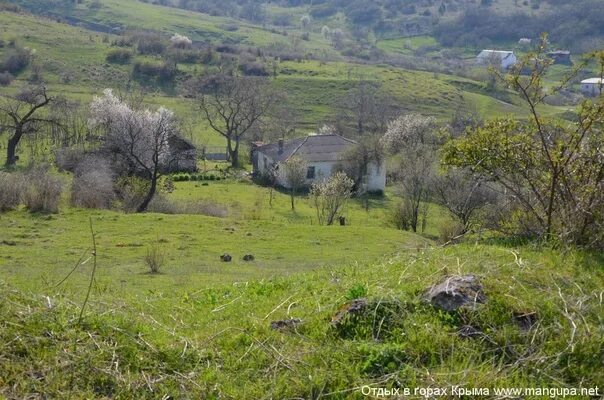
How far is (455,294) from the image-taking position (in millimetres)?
6504

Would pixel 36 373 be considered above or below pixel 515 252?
below

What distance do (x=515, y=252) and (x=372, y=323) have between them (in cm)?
298

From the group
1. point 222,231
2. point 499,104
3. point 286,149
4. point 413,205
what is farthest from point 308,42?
point 222,231

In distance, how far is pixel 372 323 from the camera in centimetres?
629

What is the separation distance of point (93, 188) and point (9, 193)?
5.64 metres

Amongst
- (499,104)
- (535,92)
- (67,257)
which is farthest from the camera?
(499,104)

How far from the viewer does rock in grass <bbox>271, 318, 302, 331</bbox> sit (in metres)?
6.55

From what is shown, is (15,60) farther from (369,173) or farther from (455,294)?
(455,294)

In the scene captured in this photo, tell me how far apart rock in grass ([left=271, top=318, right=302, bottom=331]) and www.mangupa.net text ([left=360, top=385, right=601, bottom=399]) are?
4.45ft

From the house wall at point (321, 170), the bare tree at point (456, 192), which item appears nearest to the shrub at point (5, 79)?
the house wall at point (321, 170)

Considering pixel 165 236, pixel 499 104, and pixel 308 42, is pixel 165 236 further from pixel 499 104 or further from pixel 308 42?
pixel 308 42

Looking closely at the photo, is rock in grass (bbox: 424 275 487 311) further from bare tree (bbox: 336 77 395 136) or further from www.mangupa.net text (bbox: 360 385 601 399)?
bare tree (bbox: 336 77 395 136)

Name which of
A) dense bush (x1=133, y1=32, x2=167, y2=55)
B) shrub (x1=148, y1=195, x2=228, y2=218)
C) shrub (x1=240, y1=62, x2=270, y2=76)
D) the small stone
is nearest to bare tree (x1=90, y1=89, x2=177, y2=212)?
shrub (x1=148, y1=195, x2=228, y2=218)

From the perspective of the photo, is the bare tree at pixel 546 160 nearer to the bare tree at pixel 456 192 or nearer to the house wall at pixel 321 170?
the bare tree at pixel 456 192
